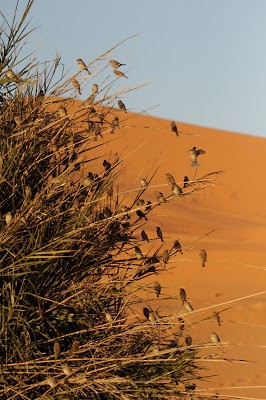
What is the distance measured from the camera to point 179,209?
34.8 m

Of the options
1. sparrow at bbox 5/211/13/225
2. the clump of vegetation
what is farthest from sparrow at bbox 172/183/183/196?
sparrow at bbox 5/211/13/225

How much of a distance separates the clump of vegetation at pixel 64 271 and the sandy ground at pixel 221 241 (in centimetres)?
18

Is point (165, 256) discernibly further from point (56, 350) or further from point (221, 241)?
point (221, 241)

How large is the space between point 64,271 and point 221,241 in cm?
2243

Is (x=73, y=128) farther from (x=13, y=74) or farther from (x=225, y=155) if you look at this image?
(x=225, y=155)

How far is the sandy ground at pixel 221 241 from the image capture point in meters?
5.79

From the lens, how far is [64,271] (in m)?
4.04

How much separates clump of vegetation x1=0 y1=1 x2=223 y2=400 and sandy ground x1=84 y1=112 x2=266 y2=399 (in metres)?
0.18

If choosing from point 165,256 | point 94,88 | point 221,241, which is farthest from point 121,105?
point 221,241

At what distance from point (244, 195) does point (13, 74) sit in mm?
39702

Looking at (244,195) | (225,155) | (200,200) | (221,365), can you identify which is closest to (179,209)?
(200,200)

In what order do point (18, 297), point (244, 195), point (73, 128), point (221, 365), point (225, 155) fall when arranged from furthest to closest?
point (225, 155), point (244, 195), point (221, 365), point (73, 128), point (18, 297)

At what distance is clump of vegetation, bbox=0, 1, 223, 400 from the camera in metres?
3.81

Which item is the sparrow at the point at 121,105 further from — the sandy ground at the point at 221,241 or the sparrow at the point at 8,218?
the sparrow at the point at 8,218
